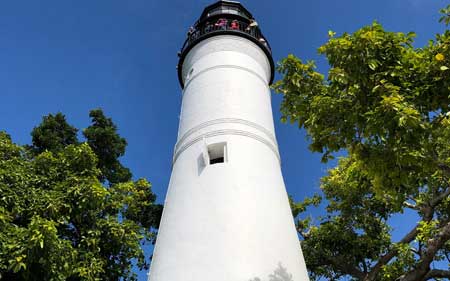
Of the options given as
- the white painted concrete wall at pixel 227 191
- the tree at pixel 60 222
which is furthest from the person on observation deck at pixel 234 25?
the tree at pixel 60 222

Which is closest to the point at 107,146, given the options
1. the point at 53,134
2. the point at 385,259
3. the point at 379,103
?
the point at 53,134

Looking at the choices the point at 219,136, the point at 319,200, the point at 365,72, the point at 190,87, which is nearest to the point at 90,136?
the point at 190,87

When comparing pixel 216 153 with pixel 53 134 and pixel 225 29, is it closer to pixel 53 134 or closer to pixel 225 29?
pixel 225 29

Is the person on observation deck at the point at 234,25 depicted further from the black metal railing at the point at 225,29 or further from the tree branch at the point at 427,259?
the tree branch at the point at 427,259

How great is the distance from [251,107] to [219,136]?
4.80ft

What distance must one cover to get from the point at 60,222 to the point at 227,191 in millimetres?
4443

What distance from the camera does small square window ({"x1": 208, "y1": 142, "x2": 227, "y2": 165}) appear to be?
10727 millimetres

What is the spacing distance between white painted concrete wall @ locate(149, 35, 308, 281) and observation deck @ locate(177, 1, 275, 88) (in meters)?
0.75

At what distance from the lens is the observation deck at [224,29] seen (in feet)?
45.6

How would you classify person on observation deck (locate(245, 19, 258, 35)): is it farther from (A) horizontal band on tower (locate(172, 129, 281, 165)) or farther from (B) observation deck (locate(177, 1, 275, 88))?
(A) horizontal band on tower (locate(172, 129, 281, 165))

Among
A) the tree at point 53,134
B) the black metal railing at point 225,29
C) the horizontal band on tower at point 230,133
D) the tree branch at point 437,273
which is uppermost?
the black metal railing at point 225,29

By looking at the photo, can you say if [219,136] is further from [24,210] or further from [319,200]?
[319,200]

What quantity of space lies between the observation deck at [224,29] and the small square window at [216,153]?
181 inches

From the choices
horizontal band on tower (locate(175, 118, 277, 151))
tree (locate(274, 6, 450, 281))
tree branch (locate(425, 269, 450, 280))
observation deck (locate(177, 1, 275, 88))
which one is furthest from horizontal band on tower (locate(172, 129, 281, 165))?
tree branch (locate(425, 269, 450, 280))
